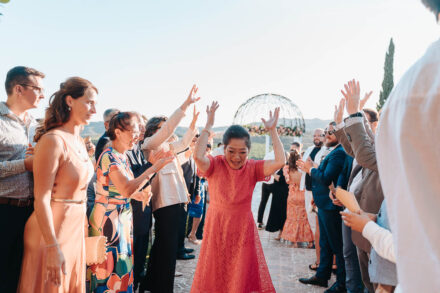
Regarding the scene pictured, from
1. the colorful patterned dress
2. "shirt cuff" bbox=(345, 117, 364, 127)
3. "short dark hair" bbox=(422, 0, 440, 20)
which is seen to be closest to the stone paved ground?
the colorful patterned dress

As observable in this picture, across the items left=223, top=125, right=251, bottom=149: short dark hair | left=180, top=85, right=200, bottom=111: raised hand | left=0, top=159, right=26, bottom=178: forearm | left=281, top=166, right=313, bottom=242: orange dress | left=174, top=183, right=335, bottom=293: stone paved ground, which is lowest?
left=174, top=183, right=335, bottom=293: stone paved ground

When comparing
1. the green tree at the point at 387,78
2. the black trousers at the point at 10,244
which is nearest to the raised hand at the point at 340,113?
the black trousers at the point at 10,244

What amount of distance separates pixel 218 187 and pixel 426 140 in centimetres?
232

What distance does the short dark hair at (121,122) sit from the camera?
2.79 m

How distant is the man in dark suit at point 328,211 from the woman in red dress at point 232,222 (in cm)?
137

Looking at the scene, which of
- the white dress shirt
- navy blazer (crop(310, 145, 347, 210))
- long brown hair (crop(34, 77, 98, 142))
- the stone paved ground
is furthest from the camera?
the stone paved ground

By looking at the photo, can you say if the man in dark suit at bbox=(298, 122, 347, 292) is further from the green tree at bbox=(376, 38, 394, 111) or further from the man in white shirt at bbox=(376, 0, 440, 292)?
the green tree at bbox=(376, 38, 394, 111)

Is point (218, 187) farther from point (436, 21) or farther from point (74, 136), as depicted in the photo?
point (436, 21)

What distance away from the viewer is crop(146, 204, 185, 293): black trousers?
146 inches

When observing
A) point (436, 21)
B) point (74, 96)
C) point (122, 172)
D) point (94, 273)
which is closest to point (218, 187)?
point (122, 172)

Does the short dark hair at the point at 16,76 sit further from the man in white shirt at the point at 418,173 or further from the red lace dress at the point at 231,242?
the man in white shirt at the point at 418,173

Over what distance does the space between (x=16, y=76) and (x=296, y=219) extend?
5.82m

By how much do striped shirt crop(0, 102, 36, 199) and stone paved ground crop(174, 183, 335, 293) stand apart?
2.58 m

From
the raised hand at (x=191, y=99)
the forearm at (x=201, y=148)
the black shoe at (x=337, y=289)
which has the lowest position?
the black shoe at (x=337, y=289)
